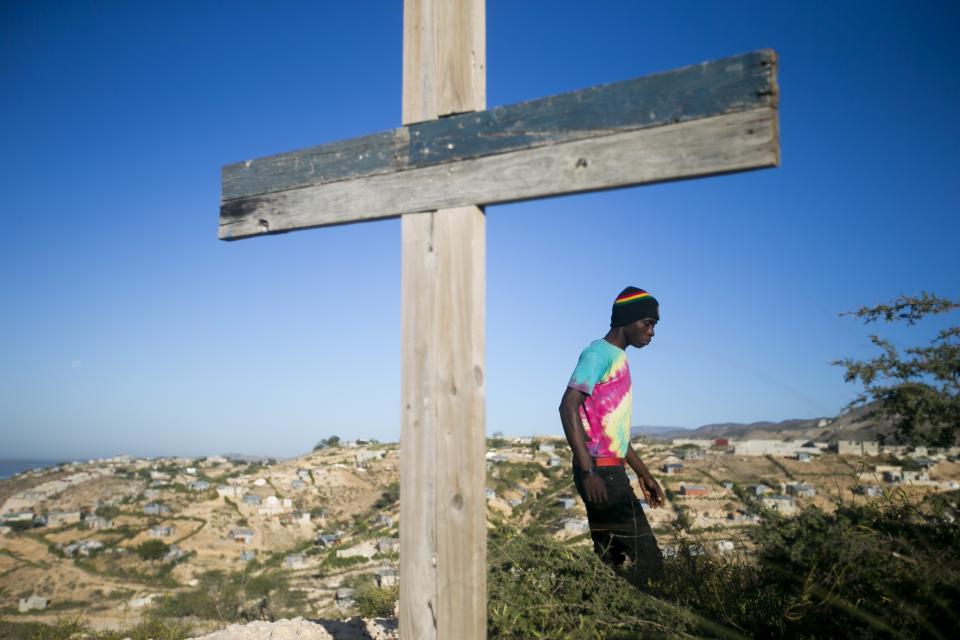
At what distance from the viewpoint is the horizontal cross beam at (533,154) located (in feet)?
6.95

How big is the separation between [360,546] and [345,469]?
7261 mm

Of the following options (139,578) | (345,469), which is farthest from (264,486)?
(139,578)

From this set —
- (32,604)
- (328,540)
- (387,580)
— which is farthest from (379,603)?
(32,604)

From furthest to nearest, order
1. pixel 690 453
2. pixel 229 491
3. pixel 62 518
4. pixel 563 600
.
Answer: pixel 229 491, pixel 62 518, pixel 690 453, pixel 563 600

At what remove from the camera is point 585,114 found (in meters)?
2.40

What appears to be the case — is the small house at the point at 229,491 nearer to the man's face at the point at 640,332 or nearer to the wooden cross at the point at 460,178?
the man's face at the point at 640,332

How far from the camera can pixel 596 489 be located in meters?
3.54

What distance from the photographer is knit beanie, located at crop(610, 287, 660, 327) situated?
4.00m

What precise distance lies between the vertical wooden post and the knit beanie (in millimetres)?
1666

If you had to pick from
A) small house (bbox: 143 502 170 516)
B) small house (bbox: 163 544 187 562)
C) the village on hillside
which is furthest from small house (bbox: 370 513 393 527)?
small house (bbox: 143 502 170 516)

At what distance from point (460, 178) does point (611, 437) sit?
188cm

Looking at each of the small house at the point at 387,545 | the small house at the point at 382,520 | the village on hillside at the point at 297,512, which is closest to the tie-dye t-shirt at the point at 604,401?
the village on hillside at the point at 297,512

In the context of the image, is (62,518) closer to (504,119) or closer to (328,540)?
(328,540)

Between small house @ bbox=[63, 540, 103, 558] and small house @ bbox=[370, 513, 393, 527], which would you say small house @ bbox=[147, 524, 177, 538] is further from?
small house @ bbox=[370, 513, 393, 527]
